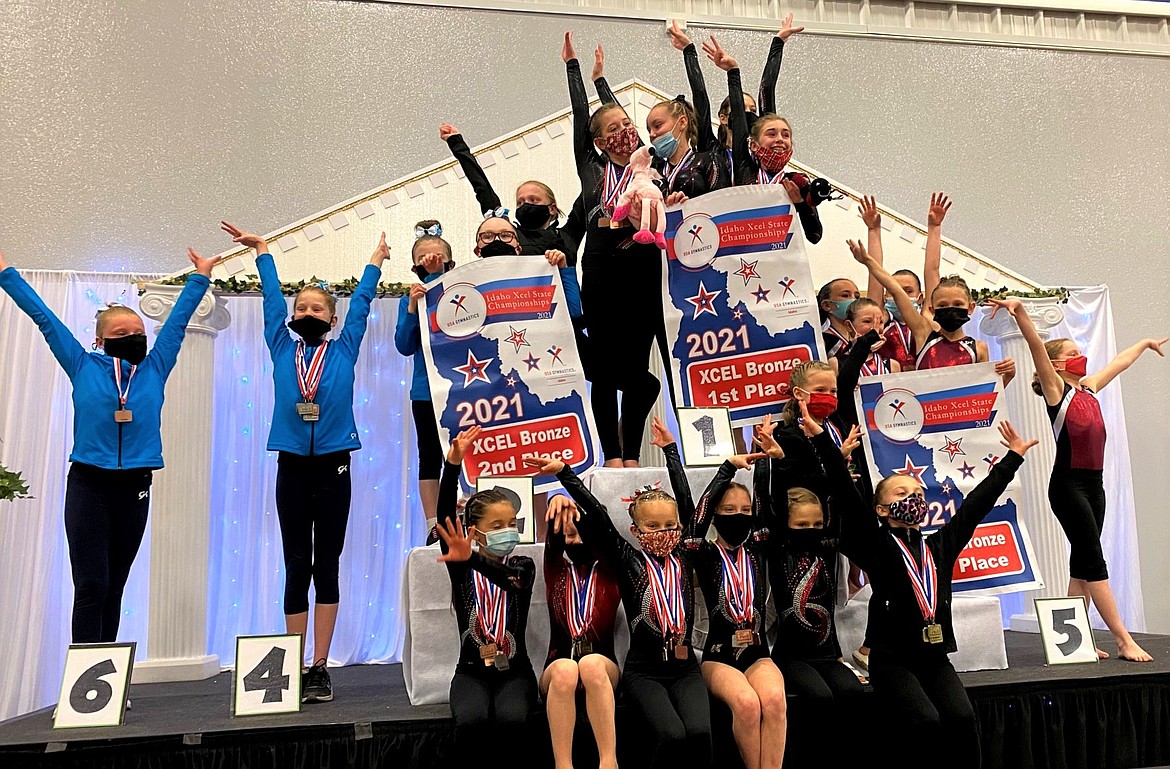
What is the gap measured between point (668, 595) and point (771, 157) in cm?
192

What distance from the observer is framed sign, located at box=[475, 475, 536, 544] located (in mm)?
3520

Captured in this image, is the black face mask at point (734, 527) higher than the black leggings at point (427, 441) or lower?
lower

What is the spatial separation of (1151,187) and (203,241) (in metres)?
7.14

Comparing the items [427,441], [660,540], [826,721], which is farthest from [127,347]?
[826,721]

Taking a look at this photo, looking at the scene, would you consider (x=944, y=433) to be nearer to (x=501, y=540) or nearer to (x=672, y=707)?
(x=672, y=707)

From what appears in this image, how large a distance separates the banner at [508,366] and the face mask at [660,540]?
612 mm

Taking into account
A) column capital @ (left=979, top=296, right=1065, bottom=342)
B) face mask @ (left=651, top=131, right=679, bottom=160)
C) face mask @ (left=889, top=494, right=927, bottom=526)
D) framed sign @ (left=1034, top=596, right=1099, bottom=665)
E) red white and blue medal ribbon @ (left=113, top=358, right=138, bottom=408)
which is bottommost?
framed sign @ (left=1034, top=596, right=1099, bottom=665)

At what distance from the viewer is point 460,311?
12.8 feet

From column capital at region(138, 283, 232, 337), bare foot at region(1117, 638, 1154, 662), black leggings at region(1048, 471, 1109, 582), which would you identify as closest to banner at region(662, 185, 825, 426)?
black leggings at region(1048, 471, 1109, 582)

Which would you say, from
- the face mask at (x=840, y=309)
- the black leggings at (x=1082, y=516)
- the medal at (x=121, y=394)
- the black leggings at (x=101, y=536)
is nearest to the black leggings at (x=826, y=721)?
the black leggings at (x=1082, y=516)

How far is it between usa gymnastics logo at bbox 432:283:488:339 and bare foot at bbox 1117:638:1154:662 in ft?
9.65

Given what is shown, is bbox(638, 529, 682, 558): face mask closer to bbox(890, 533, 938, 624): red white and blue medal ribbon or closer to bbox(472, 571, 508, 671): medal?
bbox(472, 571, 508, 671): medal

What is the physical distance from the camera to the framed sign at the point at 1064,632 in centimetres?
384

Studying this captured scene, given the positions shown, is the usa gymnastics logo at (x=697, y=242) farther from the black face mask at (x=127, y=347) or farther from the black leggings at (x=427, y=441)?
the black face mask at (x=127, y=347)
